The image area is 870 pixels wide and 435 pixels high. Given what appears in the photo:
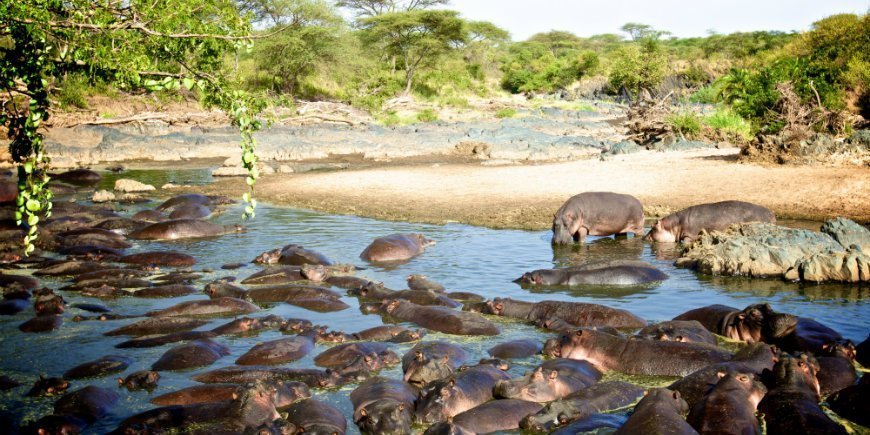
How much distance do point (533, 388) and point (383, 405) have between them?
4.37 ft

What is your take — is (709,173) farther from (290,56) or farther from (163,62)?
(290,56)

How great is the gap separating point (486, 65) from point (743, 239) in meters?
59.7

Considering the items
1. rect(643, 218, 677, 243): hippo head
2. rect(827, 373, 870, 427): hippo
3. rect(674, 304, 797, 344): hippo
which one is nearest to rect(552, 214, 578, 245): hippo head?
rect(643, 218, 677, 243): hippo head

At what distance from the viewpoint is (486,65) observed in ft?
230

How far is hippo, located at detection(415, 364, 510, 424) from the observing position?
246 inches

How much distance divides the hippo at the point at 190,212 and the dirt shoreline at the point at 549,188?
2745 mm

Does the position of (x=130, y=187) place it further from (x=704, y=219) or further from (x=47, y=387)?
(x=47, y=387)

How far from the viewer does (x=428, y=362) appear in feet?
22.9

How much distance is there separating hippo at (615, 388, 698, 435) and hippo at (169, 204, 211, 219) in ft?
42.8

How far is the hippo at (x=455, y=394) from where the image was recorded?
246 inches

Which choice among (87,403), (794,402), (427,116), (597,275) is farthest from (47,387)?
(427,116)

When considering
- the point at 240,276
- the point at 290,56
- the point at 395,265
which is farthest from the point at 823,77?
the point at 290,56

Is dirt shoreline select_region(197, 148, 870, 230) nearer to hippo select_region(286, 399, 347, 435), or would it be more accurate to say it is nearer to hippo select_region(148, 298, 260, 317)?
hippo select_region(148, 298, 260, 317)

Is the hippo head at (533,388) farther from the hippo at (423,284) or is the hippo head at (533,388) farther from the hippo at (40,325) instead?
the hippo at (40,325)
